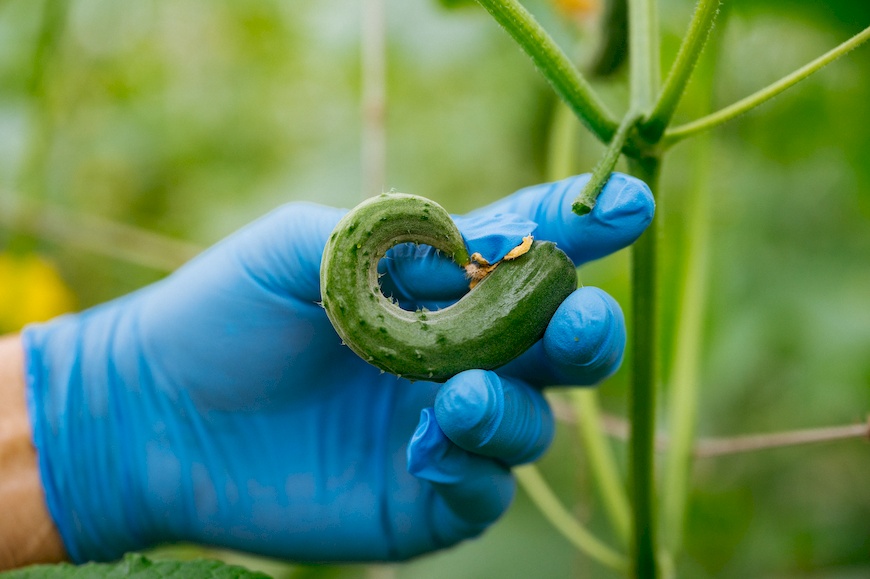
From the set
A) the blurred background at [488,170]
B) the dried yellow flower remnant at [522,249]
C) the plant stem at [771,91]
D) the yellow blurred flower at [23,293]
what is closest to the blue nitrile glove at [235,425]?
the dried yellow flower remnant at [522,249]

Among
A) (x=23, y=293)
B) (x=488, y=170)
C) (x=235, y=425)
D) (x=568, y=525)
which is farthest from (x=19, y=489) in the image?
(x=488, y=170)

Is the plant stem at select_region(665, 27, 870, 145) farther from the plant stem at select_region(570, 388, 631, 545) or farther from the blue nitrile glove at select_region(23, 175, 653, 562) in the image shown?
the plant stem at select_region(570, 388, 631, 545)

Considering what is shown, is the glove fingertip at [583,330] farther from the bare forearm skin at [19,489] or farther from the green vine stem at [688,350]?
the bare forearm skin at [19,489]

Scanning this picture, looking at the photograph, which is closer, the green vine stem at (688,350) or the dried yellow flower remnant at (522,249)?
the dried yellow flower remnant at (522,249)

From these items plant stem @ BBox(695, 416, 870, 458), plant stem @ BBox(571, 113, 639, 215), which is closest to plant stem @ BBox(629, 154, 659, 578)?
plant stem @ BBox(571, 113, 639, 215)

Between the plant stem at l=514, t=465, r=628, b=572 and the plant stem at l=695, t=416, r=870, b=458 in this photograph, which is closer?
the plant stem at l=695, t=416, r=870, b=458

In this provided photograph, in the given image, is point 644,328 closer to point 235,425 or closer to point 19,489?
point 235,425

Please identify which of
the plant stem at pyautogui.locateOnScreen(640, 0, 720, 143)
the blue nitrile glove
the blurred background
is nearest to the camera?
the plant stem at pyautogui.locateOnScreen(640, 0, 720, 143)
